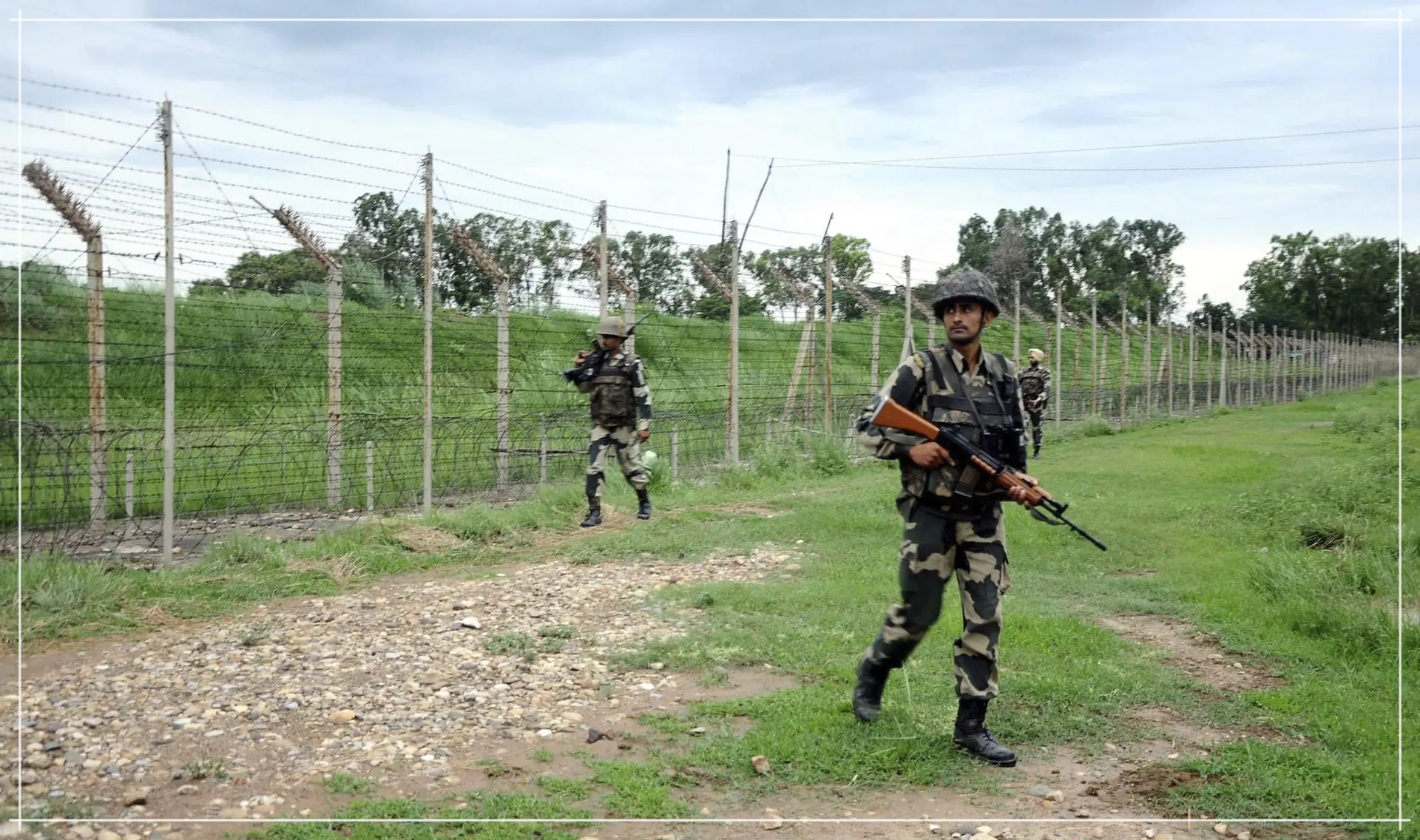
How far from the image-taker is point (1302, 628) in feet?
21.3

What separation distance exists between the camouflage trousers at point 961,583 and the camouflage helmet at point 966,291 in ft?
2.54

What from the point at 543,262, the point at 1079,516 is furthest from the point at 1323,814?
the point at 543,262

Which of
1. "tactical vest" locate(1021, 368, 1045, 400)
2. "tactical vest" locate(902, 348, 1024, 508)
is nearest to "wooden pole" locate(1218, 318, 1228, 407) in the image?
"tactical vest" locate(1021, 368, 1045, 400)

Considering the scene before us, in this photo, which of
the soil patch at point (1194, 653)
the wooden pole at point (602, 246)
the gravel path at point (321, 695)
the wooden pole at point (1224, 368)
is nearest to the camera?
the gravel path at point (321, 695)

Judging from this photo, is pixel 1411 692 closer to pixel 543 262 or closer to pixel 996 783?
pixel 996 783

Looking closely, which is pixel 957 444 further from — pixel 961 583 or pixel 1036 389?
pixel 1036 389

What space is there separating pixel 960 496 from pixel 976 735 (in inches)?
35.2

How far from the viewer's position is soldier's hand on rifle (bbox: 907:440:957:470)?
4.42 m

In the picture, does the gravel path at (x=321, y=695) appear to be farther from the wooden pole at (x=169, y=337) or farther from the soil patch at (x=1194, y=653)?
the soil patch at (x=1194, y=653)

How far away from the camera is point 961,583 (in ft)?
14.8

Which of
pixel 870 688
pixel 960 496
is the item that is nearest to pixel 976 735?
pixel 870 688

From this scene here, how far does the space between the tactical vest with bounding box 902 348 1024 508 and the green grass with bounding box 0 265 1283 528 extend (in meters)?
5.25

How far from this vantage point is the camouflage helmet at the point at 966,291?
445cm

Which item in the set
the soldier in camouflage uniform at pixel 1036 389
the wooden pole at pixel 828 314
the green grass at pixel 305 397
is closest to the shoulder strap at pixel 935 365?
the green grass at pixel 305 397
